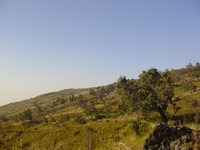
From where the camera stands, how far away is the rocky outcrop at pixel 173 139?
4.29m

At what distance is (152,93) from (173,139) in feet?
90.5

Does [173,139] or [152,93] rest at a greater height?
[173,139]

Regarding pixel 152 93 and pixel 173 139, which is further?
pixel 152 93

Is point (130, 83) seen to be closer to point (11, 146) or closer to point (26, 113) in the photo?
point (11, 146)

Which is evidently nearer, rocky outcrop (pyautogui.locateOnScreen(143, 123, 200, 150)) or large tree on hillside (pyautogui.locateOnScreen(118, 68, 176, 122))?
rocky outcrop (pyautogui.locateOnScreen(143, 123, 200, 150))

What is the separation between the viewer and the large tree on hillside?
29.1m

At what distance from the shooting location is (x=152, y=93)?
31.3m

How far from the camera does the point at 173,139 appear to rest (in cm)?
520

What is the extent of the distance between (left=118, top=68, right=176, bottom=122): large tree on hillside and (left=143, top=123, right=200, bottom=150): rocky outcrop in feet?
79.3

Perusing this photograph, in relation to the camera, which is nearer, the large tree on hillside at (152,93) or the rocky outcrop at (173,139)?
the rocky outcrop at (173,139)

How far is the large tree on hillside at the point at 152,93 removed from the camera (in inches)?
1146

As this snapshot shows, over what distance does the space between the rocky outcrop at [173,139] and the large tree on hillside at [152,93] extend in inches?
952

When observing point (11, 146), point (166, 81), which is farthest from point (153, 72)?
point (11, 146)

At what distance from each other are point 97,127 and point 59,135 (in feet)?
29.2
